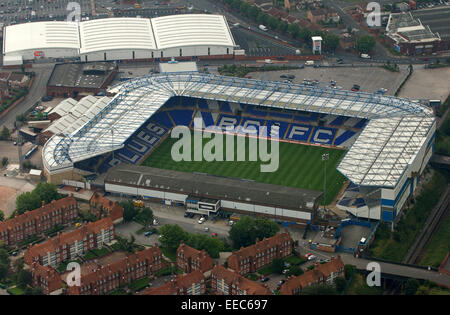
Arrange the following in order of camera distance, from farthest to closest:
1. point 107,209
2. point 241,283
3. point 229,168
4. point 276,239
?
point 229,168, point 107,209, point 276,239, point 241,283

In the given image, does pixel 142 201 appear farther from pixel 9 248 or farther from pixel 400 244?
pixel 400 244

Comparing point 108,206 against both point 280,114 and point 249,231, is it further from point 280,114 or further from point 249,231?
point 280,114

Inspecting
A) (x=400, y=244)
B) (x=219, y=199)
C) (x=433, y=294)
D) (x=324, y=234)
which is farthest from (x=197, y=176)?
(x=433, y=294)

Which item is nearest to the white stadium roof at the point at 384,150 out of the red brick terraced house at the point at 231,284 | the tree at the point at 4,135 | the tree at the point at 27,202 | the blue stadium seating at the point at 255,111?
the blue stadium seating at the point at 255,111

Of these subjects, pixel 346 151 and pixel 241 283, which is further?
pixel 346 151

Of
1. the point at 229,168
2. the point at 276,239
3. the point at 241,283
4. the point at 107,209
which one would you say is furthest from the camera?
the point at 229,168

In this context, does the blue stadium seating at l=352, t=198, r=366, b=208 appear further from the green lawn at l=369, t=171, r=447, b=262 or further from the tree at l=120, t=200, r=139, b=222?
the tree at l=120, t=200, r=139, b=222

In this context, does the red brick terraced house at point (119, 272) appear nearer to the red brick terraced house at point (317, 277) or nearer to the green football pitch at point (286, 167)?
the red brick terraced house at point (317, 277)
